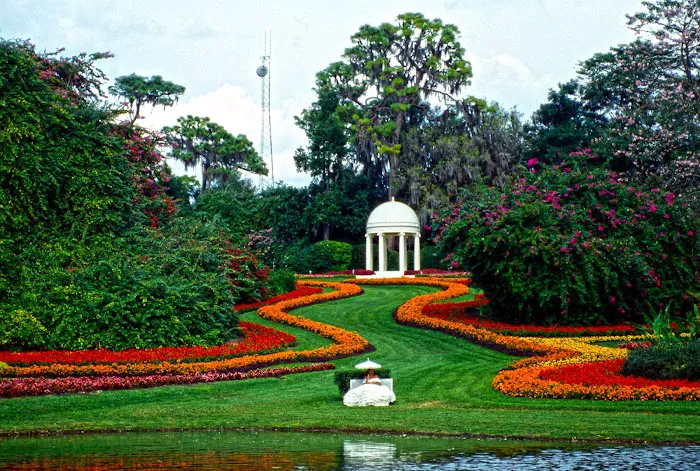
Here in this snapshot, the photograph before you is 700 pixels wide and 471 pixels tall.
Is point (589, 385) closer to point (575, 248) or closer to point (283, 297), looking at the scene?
point (575, 248)

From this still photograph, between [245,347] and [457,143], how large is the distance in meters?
33.6

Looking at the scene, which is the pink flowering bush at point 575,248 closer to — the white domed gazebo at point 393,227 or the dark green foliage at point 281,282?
the dark green foliage at point 281,282

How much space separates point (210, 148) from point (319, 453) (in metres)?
63.8

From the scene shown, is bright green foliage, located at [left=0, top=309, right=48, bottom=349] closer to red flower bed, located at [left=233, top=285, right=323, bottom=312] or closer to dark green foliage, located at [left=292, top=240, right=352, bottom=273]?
red flower bed, located at [left=233, top=285, right=323, bottom=312]

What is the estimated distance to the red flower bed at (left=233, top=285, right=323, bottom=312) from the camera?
30484mm

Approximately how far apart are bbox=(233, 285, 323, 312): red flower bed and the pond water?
1717cm

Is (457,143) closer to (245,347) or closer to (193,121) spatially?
(193,121)

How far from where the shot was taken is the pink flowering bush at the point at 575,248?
25281 mm

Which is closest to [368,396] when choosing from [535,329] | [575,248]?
[535,329]

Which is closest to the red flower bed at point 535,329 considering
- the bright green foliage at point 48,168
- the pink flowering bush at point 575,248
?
the pink flowering bush at point 575,248

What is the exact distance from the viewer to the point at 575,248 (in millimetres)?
25109

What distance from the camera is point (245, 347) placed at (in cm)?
2216

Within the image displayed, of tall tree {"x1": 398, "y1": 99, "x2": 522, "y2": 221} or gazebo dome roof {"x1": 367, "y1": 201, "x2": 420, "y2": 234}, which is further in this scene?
tall tree {"x1": 398, "y1": 99, "x2": 522, "y2": 221}

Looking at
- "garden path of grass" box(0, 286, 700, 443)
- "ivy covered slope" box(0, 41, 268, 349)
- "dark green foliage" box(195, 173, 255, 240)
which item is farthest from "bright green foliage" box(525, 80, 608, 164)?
"garden path of grass" box(0, 286, 700, 443)
